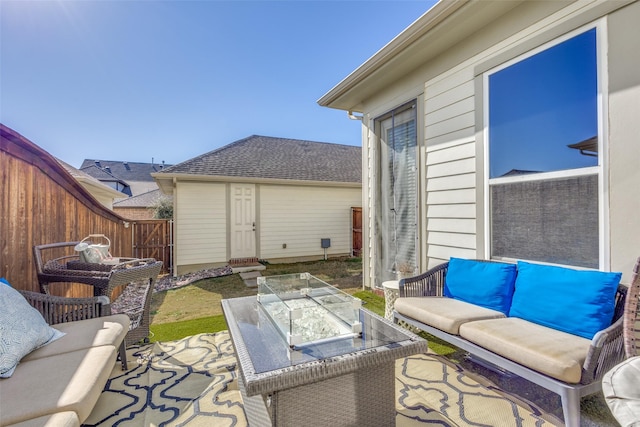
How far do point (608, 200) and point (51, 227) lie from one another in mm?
5616

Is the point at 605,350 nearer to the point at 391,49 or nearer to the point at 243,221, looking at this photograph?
the point at 391,49

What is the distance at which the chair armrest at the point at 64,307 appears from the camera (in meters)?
2.39

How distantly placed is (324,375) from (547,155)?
8.88ft

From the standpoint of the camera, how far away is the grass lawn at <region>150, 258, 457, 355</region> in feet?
12.2

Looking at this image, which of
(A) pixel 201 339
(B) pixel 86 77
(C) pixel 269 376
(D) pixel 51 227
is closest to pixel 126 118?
(B) pixel 86 77

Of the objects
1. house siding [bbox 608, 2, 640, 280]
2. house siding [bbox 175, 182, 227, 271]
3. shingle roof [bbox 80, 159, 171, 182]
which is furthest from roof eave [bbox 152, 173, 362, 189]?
shingle roof [bbox 80, 159, 171, 182]

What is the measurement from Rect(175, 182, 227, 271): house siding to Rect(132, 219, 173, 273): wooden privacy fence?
1.80ft

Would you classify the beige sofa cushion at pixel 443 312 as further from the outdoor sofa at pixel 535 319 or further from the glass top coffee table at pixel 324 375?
the glass top coffee table at pixel 324 375

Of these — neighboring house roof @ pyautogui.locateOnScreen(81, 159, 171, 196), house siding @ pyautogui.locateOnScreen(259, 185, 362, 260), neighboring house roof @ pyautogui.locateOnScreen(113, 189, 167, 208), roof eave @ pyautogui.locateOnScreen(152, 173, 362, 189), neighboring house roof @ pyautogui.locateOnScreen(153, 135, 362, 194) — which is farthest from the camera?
neighboring house roof @ pyautogui.locateOnScreen(81, 159, 171, 196)

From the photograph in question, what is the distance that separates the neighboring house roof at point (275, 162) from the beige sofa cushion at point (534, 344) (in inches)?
283

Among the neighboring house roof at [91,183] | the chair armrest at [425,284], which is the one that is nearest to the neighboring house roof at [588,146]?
the chair armrest at [425,284]

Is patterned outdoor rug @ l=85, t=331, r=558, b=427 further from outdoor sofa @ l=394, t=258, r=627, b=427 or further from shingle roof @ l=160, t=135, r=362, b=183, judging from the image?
shingle roof @ l=160, t=135, r=362, b=183

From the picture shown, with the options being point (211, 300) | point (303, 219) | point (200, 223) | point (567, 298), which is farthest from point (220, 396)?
point (303, 219)

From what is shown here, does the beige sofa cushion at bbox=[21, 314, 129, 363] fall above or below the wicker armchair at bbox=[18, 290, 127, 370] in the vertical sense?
below
